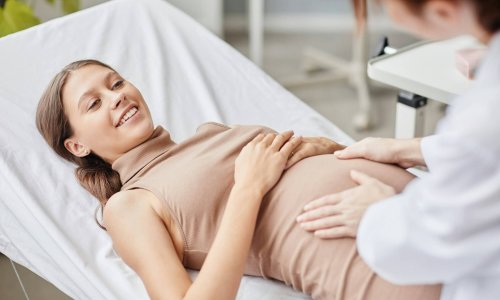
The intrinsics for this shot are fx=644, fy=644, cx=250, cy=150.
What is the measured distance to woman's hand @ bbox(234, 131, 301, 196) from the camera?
A: 3.79ft

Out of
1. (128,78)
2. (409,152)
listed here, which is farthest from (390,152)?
(128,78)

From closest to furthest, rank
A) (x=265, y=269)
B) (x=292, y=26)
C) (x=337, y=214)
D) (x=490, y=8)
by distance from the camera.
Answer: (x=490, y=8) < (x=337, y=214) < (x=265, y=269) < (x=292, y=26)

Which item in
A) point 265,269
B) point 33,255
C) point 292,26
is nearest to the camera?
point 265,269

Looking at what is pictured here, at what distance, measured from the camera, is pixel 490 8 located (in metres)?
0.63

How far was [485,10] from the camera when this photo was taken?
2.09ft

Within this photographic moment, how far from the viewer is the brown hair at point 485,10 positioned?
630mm

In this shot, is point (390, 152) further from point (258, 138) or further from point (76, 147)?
point (76, 147)

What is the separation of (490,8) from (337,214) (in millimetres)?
490

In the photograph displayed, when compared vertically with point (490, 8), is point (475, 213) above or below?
below

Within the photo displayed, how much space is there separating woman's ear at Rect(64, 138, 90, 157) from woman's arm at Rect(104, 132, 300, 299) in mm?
211

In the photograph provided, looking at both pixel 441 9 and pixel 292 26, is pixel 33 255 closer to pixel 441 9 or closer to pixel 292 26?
pixel 441 9

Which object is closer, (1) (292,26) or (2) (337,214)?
(2) (337,214)

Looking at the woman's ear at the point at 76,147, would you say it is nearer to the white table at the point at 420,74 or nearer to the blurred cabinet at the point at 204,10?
the white table at the point at 420,74

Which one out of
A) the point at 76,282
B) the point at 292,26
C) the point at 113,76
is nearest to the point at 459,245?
the point at 76,282
